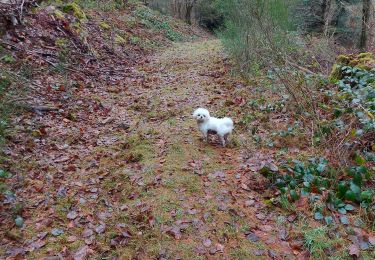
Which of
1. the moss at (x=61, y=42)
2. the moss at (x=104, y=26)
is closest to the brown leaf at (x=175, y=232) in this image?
the moss at (x=61, y=42)

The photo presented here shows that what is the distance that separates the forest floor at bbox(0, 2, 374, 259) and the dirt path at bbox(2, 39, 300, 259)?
0.01 m

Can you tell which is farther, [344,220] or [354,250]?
[344,220]

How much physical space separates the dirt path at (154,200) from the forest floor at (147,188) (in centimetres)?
1

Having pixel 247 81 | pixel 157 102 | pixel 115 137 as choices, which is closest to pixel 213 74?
pixel 247 81

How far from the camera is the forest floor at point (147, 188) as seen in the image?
12.1 feet

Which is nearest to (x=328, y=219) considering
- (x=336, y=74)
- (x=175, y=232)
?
(x=175, y=232)

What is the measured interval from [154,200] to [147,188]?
304mm

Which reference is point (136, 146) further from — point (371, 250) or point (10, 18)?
point (10, 18)

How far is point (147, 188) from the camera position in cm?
464

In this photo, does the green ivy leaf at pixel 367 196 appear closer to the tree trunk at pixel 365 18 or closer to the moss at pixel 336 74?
the moss at pixel 336 74

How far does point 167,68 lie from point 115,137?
6.51 metres

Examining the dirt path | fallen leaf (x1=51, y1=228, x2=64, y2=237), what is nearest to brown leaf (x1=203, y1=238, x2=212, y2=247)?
the dirt path

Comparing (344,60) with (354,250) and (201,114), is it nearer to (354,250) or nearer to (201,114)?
(201,114)

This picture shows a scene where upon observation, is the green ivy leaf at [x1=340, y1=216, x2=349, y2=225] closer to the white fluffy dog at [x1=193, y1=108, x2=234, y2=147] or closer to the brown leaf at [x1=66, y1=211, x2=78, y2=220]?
the white fluffy dog at [x1=193, y1=108, x2=234, y2=147]
